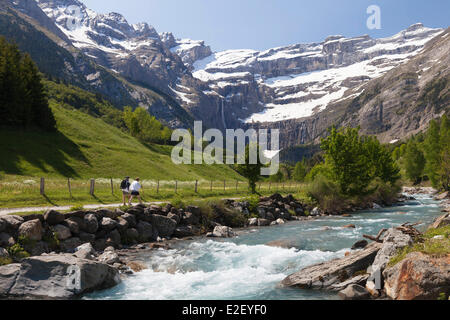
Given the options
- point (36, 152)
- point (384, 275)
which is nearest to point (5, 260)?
point (384, 275)

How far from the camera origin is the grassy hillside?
169 ft

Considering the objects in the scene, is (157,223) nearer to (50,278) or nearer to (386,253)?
(50,278)

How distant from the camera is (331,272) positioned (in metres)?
13.6

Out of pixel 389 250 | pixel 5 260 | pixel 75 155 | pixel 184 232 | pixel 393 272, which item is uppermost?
pixel 75 155

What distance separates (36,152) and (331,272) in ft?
190

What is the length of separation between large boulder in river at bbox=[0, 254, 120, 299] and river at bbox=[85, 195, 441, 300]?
25.9 inches

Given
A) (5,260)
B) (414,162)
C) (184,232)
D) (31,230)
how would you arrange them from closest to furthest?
(5,260) → (31,230) → (184,232) → (414,162)

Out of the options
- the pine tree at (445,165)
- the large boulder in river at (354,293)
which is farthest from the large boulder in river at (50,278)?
the pine tree at (445,165)

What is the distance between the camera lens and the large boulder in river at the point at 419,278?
31.4 feet

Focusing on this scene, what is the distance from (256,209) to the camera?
38.5 metres

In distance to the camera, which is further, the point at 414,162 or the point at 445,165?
the point at 414,162

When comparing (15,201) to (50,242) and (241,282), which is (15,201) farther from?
(241,282)

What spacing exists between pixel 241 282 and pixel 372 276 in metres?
5.97
